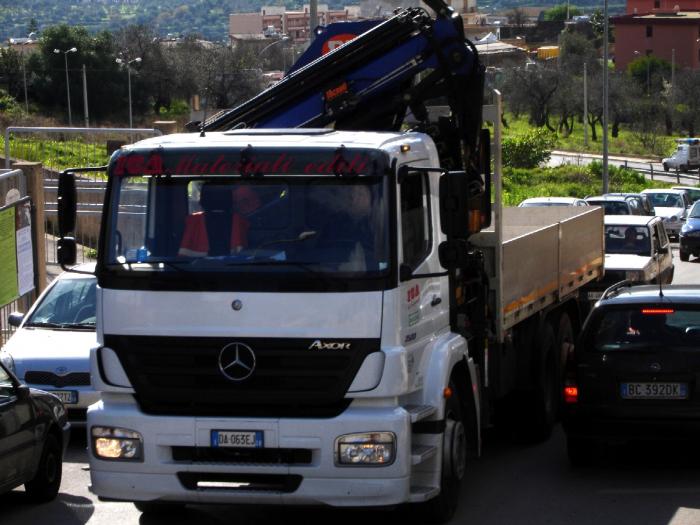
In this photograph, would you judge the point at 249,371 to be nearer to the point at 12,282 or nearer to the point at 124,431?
the point at 124,431

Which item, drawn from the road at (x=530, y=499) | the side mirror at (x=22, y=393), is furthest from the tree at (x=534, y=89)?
the side mirror at (x=22, y=393)

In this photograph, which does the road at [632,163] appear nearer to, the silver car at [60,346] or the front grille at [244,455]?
the silver car at [60,346]

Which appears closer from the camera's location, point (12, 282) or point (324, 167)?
point (324, 167)

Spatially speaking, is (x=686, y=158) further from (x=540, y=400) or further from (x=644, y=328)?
(x=644, y=328)

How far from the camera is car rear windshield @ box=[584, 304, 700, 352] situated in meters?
10.4

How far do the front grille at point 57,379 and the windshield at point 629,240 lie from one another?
462 inches

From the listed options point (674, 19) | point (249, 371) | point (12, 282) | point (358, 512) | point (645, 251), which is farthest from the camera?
point (674, 19)

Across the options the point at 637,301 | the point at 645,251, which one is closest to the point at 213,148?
the point at 637,301

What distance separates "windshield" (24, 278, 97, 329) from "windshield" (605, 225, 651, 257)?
1055cm

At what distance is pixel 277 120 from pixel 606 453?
437 cm

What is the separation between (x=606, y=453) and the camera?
1170 cm

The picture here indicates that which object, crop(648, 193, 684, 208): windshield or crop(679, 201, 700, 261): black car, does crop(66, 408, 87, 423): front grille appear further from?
crop(648, 193, 684, 208): windshield

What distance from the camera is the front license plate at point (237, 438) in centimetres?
780

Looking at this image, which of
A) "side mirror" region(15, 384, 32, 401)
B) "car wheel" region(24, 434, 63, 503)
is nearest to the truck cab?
"side mirror" region(15, 384, 32, 401)
